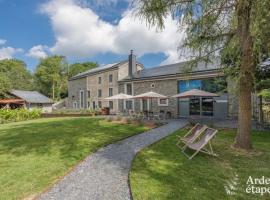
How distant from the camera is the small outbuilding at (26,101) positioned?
3522 cm

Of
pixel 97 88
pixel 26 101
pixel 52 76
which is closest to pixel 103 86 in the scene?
pixel 97 88

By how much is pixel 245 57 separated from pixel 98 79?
2699 centimetres

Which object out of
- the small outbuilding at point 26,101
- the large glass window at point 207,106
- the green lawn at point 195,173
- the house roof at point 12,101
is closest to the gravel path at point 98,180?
the green lawn at point 195,173

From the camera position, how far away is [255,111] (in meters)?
15.6

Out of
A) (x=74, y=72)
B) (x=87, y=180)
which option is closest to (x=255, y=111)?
(x=87, y=180)

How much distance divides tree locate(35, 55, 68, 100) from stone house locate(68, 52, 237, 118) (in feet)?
63.9

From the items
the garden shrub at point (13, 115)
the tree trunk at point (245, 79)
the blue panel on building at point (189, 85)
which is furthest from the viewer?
the garden shrub at point (13, 115)

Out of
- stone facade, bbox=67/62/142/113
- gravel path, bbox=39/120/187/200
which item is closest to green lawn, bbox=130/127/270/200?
gravel path, bbox=39/120/187/200

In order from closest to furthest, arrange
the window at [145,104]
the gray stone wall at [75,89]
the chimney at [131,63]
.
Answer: the window at [145,104], the chimney at [131,63], the gray stone wall at [75,89]

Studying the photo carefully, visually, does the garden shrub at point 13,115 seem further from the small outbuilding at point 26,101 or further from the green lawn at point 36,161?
the green lawn at point 36,161

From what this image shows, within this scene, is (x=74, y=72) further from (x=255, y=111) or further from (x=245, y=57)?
(x=245, y=57)

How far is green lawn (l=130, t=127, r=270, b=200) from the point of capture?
406 cm

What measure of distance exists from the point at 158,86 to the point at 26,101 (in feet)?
76.7

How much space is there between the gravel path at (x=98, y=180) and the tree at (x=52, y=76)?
51.3 meters
